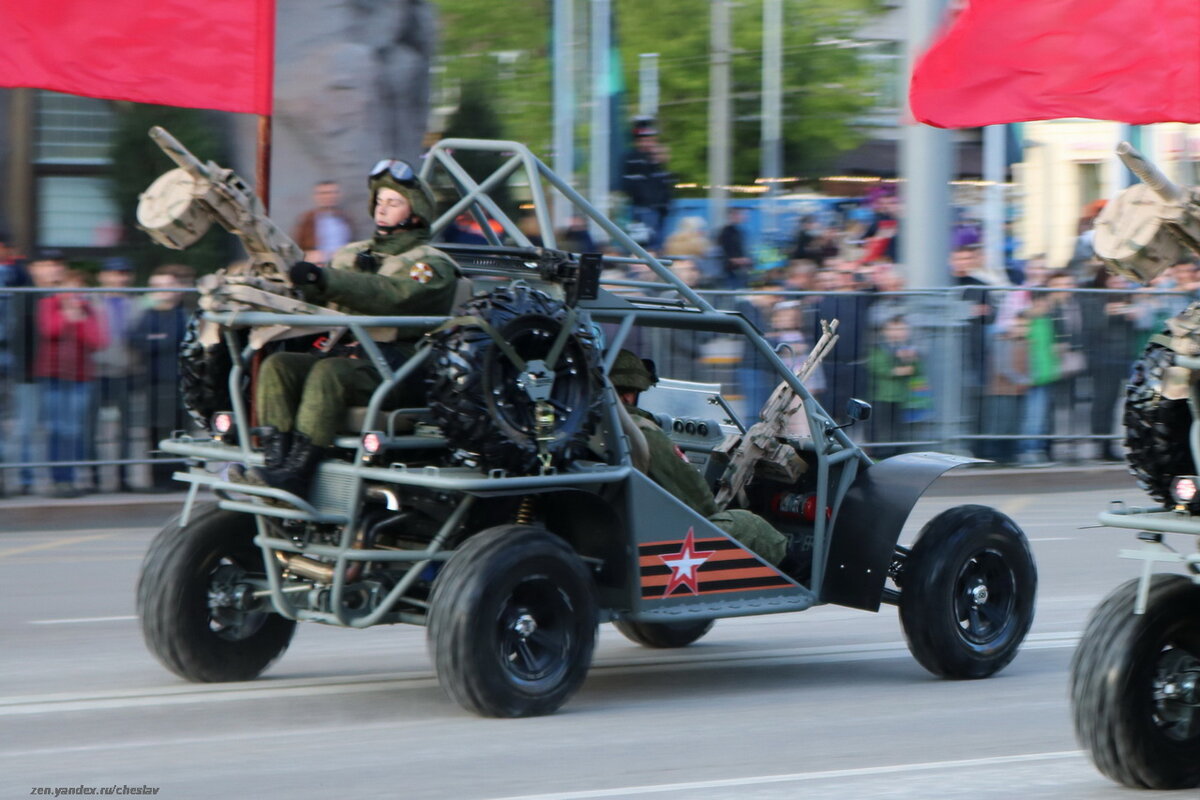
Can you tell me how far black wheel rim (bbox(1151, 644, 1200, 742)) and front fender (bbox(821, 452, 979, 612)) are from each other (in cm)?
224

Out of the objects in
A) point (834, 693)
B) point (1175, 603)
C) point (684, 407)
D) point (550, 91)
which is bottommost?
point (834, 693)

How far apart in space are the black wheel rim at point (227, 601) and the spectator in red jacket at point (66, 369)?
17.9 feet

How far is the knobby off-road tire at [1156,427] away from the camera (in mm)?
6121

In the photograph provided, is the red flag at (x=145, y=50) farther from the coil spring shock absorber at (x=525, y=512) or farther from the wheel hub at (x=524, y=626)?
the wheel hub at (x=524, y=626)

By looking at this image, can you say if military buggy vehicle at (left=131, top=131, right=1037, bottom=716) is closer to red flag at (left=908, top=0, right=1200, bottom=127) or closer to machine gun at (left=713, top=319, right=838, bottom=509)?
machine gun at (left=713, top=319, right=838, bottom=509)

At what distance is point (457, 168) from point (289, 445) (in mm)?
1538

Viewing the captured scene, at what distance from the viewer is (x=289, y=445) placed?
7559 millimetres

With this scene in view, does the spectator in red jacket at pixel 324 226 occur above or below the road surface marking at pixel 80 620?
above

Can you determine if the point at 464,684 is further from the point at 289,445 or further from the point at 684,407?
the point at 684,407

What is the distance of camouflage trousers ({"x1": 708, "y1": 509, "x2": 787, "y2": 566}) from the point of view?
8.34m

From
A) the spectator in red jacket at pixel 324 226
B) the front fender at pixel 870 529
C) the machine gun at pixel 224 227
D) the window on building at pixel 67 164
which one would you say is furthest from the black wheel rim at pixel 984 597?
the window on building at pixel 67 164

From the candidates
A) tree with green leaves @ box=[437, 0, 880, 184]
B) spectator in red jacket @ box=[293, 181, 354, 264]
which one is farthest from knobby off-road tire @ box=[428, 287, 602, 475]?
tree with green leaves @ box=[437, 0, 880, 184]

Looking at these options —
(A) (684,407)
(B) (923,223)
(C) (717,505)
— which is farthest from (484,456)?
(B) (923,223)

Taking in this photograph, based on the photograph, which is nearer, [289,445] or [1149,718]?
[1149,718]
